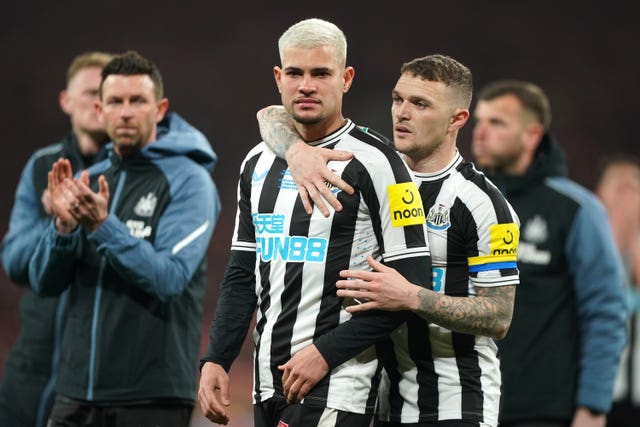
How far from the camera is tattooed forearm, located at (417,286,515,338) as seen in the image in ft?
9.43

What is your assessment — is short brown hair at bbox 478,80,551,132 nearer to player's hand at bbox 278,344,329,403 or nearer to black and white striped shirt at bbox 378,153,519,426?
black and white striped shirt at bbox 378,153,519,426

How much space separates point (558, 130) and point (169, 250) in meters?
9.15

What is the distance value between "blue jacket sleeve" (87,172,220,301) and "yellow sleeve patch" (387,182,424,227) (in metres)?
1.24

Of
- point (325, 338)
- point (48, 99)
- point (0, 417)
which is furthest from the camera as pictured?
point (48, 99)

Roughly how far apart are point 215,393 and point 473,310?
0.84m

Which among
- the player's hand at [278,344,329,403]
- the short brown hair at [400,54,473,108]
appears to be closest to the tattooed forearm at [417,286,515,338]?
the player's hand at [278,344,329,403]

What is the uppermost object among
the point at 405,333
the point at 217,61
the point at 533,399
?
the point at 217,61

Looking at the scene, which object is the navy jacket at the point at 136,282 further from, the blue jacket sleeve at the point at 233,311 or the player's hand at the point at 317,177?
the player's hand at the point at 317,177

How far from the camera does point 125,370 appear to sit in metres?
3.86

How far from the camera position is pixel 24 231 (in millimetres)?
4484

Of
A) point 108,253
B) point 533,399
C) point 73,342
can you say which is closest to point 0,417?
point 73,342

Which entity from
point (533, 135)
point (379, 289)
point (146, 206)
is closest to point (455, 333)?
point (379, 289)

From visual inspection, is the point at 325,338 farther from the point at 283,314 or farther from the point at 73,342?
the point at 73,342

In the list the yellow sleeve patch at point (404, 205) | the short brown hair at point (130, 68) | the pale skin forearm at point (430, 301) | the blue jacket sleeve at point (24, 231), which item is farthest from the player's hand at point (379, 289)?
the blue jacket sleeve at point (24, 231)
